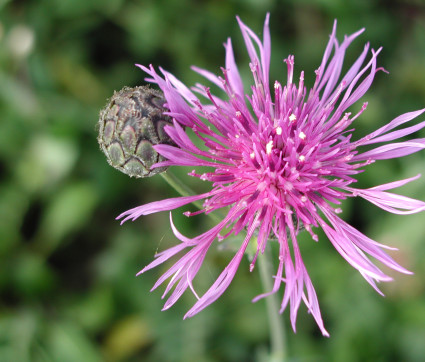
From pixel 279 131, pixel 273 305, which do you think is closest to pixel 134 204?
pixel 273 305

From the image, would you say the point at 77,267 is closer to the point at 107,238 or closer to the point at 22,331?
the point at 107,238

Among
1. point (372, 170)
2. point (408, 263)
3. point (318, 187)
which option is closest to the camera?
point (318, 187)

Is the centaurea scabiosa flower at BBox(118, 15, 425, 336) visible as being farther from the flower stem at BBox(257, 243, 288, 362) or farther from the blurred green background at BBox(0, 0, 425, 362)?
the blurred green background at BBox(0, 0, 425, 362)

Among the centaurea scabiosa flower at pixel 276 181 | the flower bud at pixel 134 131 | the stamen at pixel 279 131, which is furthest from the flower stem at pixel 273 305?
the flower bud at pixel 134 131

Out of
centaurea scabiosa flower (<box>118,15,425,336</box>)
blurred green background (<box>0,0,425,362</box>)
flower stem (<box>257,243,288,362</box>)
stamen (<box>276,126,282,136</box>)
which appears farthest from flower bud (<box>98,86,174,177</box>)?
blurred green background (<box>0,0,425,362</box>)

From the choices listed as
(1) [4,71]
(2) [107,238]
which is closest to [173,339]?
(2) [107,238]

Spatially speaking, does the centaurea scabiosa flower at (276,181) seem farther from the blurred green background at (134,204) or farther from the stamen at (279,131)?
the blurred green background at (134,204)
